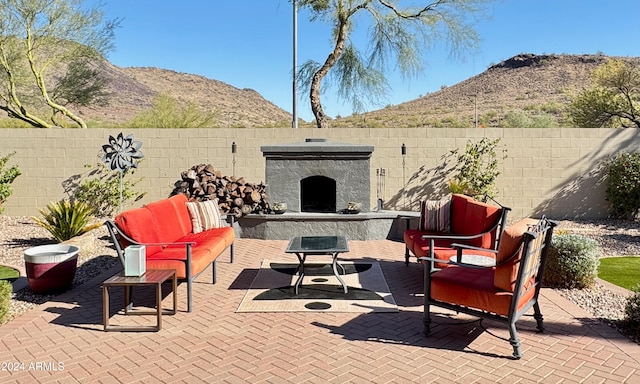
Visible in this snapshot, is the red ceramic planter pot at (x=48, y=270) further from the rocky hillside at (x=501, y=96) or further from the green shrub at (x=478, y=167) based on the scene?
the rocky hillside at (x=501, y=96)

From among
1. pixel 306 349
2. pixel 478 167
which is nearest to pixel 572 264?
pixel 306 349

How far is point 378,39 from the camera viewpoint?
1498 cm

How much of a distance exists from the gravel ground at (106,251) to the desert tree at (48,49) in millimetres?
5561

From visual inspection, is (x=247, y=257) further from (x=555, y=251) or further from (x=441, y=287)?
(x=555, y=251)

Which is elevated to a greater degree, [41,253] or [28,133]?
[28,133]

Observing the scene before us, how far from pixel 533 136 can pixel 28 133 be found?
13493 mm

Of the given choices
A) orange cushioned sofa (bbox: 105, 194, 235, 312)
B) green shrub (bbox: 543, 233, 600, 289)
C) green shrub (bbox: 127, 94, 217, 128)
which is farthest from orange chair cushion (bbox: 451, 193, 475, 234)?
green shrub (bbox: 127, 94, 217, 128)

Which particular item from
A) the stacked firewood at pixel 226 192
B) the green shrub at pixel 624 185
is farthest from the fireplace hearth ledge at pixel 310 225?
the green shrub at pixel 624 185

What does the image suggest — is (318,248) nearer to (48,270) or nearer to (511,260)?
(511,260)

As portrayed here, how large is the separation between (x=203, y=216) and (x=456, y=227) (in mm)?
3954

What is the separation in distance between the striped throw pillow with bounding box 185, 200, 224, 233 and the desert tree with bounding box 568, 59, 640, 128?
679 inches

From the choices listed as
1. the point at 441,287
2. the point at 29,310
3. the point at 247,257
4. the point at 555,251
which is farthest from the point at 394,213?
the point at 29,310

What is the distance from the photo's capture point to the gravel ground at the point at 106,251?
5246mm

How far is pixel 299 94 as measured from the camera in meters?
15.9
